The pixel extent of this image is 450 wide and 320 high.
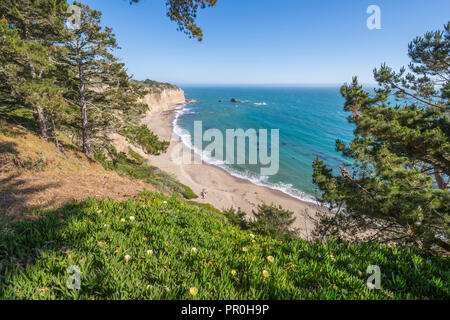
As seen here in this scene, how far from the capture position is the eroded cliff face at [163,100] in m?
71.0

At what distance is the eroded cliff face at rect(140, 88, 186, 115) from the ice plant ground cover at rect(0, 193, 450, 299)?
210ft

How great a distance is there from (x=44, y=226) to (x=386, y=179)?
350 inches

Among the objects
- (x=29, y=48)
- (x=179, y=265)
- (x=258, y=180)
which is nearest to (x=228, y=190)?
(x=258, y=180)

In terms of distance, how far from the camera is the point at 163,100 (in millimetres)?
85312

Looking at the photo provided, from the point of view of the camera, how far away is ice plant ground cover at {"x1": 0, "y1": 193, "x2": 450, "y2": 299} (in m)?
2.30

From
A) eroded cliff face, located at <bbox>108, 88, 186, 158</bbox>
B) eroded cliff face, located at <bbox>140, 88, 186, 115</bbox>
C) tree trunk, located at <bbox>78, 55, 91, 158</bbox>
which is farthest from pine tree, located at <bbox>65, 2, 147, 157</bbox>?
eroded cliff face, located at <bbox>140, 88, 186, 115</bbox>

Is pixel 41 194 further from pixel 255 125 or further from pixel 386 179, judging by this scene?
pixel 255 125

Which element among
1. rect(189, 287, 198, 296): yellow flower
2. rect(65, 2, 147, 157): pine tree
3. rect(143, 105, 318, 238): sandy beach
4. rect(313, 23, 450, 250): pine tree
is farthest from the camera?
rect(143, 105, 318, 238): sandy beach

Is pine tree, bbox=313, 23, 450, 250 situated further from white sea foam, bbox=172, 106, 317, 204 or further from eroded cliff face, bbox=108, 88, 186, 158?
eroded cliff face, bbox=108, 88, 186, 158

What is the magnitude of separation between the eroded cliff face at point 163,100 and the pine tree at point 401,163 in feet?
205

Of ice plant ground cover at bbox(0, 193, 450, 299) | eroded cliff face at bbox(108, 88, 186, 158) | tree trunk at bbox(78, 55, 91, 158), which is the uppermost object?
eroded cliff face at bbox(108, 88, 186, 158)

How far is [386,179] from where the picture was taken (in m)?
5.93

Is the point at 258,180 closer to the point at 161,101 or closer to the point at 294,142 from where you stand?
the point at 294,142
